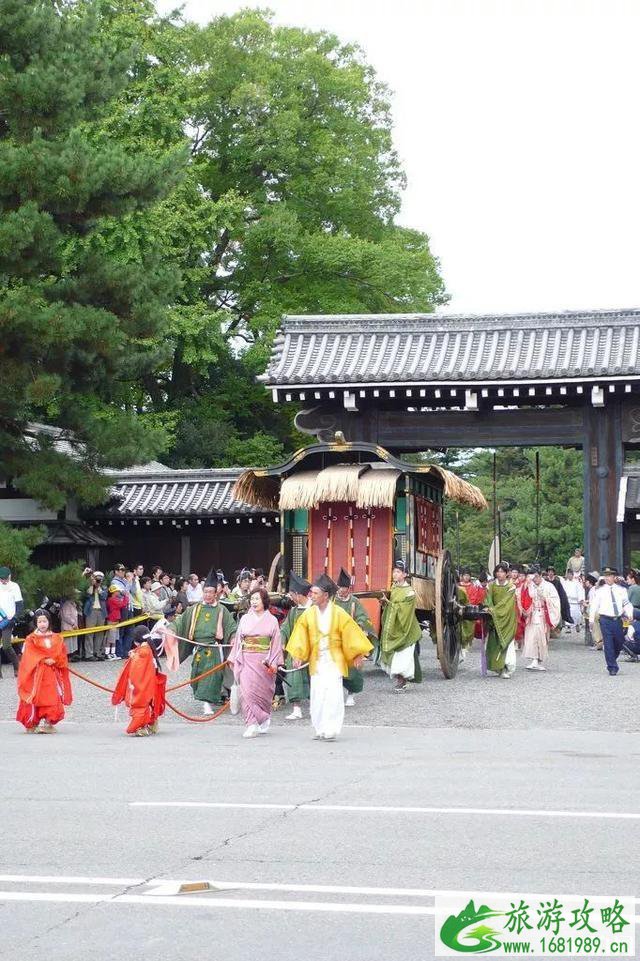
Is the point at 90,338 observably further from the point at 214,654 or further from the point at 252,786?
the point at 252,786

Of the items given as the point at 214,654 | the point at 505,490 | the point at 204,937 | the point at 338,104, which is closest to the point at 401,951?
the point at 204,937

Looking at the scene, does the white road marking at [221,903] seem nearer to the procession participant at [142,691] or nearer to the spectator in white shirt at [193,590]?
the procession participant at [142,691]

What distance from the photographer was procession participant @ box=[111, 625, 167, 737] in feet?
45.5

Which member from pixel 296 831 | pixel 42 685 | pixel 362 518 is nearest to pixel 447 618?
pixel 362 518

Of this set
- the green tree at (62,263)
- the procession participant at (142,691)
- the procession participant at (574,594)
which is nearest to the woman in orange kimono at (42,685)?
the procession participant at (142,691)

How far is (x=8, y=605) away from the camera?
19.6 m

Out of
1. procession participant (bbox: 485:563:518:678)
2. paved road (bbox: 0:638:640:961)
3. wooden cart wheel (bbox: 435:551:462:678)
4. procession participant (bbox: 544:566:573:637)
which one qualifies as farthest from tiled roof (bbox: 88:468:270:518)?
paved road (bbox: 0:638:640:961)

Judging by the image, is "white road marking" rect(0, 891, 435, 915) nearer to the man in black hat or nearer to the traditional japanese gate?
the man in black hat

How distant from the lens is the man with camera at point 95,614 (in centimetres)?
2377

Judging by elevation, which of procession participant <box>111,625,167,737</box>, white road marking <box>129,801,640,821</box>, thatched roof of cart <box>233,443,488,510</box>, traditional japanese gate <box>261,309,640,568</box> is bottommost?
white road marking <box>129,801,640,821</box>

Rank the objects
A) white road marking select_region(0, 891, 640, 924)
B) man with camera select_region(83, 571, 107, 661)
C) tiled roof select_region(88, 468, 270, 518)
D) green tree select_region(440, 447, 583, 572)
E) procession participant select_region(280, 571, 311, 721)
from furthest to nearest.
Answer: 1. green tree select_region(440, 447, 583, 572)
2. tiled roof select_region(88, 468, 270, 518)
3. man with camera select_region(83, 571, 107, 661)
4. procession participant select_region(280, 571, 311, 721)
5. white road marking select_region(0, 891, 640, 924)

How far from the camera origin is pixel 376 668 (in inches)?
854

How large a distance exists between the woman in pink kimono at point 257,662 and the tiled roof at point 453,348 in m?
12.6

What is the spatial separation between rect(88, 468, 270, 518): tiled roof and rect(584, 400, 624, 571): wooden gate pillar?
705 cm
